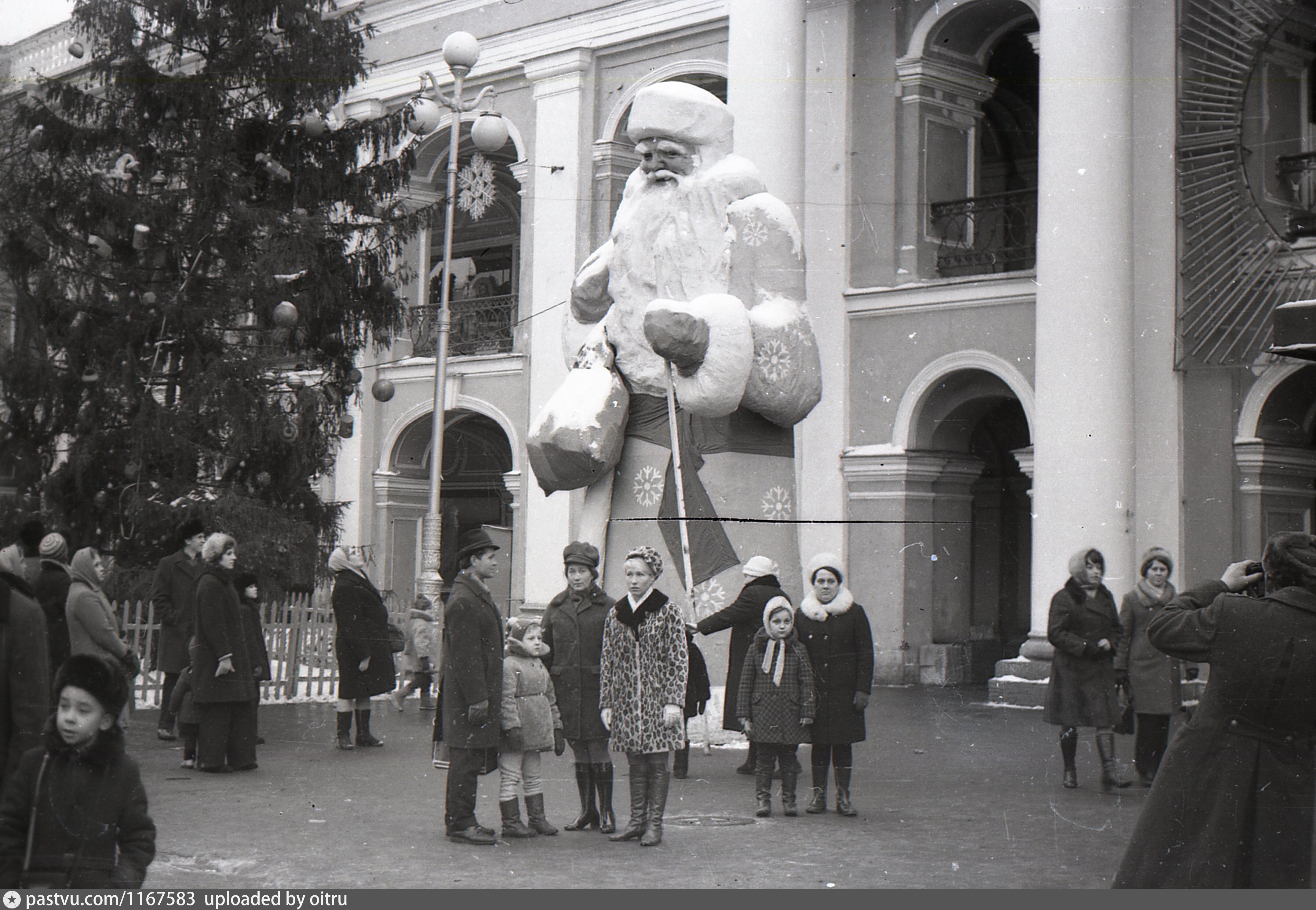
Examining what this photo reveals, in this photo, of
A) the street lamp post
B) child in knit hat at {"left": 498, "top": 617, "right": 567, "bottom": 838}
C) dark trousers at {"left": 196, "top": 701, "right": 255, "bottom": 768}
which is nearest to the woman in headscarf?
dark trousers at {"left": 196, "top": 701, "right": 255, "bottom": 768}

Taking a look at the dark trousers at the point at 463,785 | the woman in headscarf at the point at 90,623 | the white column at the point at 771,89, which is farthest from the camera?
the white column at the point at 771,89

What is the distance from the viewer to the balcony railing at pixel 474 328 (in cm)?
2333

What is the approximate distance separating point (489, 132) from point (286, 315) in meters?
2.80

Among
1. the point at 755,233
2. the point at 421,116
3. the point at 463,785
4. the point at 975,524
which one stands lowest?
the point at 463,785

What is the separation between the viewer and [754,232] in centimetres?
967

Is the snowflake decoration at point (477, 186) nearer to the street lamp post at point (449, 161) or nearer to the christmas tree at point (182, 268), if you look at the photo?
the street lamp post at point (449, 161)

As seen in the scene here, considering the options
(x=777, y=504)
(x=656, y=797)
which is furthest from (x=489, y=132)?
(x=656, y=797)

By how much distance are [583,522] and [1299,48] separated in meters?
10.2

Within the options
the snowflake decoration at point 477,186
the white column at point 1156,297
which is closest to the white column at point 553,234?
the snowflake decoration at point 477,186

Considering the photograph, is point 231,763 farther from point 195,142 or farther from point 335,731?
point 195,142

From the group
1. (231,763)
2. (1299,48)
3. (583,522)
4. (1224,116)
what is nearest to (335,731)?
(231,763)

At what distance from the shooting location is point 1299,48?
53.4 ft

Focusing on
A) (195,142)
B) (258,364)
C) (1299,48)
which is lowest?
(258,364)

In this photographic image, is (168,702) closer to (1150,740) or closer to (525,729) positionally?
(525,729)
